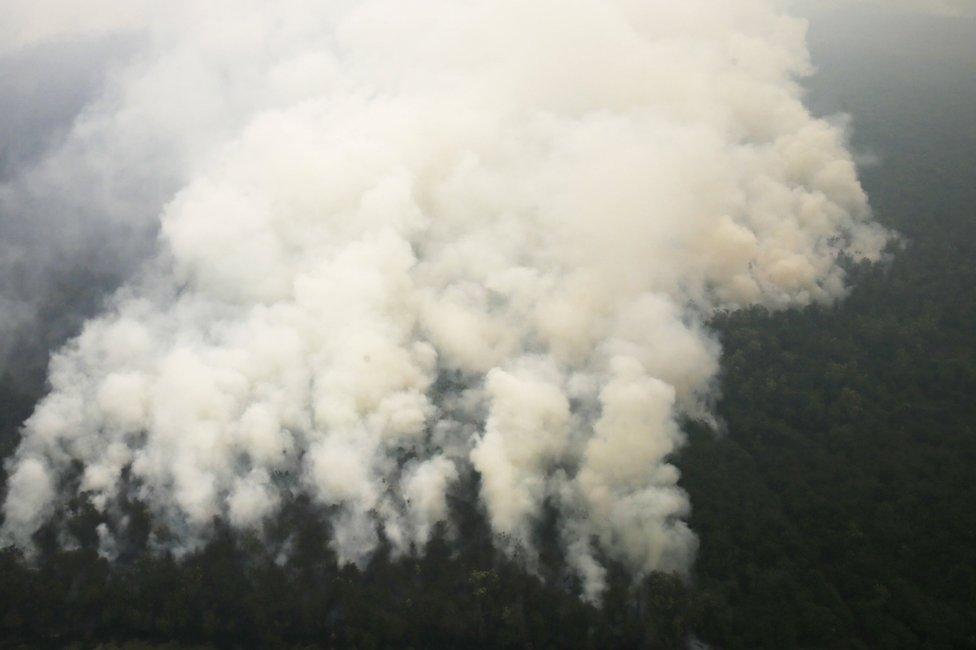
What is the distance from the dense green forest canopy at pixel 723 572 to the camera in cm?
5738

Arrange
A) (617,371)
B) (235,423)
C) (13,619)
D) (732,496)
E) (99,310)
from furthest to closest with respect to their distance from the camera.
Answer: (99,310) → (235,423) → (617,371) → (732,496) → (13,619)

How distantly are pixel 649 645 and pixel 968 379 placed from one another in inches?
2171

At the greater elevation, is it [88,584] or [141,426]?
[141,426]

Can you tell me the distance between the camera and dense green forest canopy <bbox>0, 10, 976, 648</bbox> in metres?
57.4

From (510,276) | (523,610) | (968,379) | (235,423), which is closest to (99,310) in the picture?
(235,423)

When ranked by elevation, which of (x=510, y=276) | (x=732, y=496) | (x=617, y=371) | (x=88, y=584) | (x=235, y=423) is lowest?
(x=88, y=584)

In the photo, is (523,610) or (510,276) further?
(510,276)


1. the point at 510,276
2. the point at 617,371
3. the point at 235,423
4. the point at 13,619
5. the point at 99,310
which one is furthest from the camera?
the point at 99,310

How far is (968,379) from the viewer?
7800 centimetres

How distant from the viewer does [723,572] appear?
6084cm

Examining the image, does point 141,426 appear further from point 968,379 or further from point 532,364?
point 968,379

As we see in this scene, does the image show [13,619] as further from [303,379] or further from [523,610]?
[523,610]

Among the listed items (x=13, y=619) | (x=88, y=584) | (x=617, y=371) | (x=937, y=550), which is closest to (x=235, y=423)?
(x=88, y=584)

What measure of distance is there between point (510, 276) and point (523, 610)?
4683 centimetres
